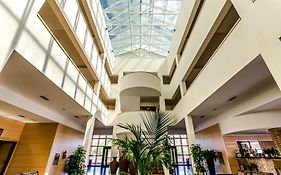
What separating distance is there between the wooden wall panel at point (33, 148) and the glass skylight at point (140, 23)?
772cm

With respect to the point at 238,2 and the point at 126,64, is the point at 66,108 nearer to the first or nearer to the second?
the point at 238,2

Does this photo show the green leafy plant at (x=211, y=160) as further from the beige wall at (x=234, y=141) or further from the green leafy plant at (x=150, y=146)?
the green leafy plant at (x=150, y=146)

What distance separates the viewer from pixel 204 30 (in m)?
5.95

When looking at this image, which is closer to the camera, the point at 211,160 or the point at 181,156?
the point at 211,160

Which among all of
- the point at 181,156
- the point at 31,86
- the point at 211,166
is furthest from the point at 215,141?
the point at 31,86

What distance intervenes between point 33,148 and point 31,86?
152 inches

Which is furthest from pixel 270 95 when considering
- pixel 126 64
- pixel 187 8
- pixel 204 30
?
pixel 126 64

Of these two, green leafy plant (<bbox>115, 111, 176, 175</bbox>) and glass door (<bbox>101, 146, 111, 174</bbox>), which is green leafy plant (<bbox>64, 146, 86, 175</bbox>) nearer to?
glass door (<bbox>101, 146, 111, 174</bbox>)

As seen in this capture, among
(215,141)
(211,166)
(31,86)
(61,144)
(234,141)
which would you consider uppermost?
(31,86)

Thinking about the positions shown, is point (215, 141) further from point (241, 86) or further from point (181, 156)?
point (181, 156)

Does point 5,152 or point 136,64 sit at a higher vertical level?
point 136,64

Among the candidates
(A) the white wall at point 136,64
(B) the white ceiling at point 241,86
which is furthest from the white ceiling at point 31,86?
(A) the white wall at point 136,64

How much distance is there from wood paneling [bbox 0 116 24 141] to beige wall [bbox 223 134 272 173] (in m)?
9.33

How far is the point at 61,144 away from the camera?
745 centimetres
